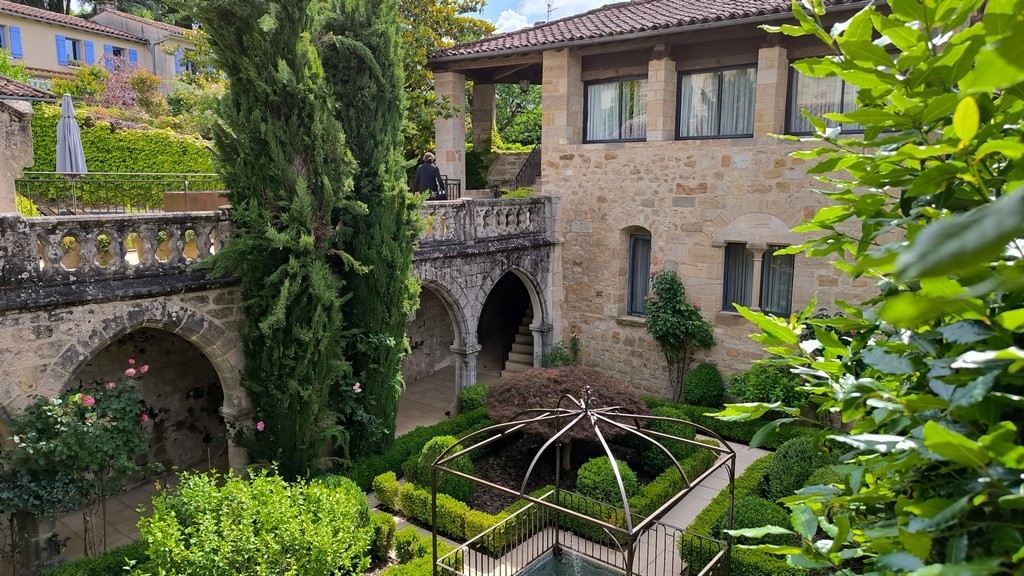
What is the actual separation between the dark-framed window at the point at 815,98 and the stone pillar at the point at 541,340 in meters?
6.23

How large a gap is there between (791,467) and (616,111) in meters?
7.81

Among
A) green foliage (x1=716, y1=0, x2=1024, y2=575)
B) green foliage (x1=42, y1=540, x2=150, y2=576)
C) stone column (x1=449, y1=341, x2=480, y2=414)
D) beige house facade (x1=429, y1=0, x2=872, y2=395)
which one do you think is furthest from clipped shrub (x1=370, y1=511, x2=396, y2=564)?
beige house facade (x1=429, y1=0, x2=872, y2=395)

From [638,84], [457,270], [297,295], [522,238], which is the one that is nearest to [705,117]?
[638,84]

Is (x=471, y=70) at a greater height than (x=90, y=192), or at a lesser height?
greater

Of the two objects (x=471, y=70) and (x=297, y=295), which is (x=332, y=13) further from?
(x=471, y=70)

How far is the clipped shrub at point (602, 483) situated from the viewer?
985 centimetres

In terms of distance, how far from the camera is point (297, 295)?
9578 mm

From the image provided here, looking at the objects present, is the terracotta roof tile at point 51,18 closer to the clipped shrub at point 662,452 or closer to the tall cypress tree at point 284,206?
the tall cypress tree at point 284,206

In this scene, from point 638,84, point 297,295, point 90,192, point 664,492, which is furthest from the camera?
point 90,192

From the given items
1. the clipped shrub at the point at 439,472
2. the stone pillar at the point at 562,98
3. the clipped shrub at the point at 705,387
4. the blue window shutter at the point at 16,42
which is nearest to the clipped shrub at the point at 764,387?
the clipped shrub at the point at 705,387

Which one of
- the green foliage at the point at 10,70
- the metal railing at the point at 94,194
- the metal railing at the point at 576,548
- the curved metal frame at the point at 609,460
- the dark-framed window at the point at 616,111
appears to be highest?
the green foliage at the point at 10,70

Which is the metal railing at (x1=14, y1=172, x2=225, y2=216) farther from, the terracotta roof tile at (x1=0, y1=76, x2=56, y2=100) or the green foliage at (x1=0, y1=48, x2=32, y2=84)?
the green foliage at (x1=0, y1=48, x2=32, y2=84)

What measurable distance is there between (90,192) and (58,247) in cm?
949

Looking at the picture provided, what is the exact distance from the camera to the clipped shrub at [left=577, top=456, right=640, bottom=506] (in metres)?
9.85
